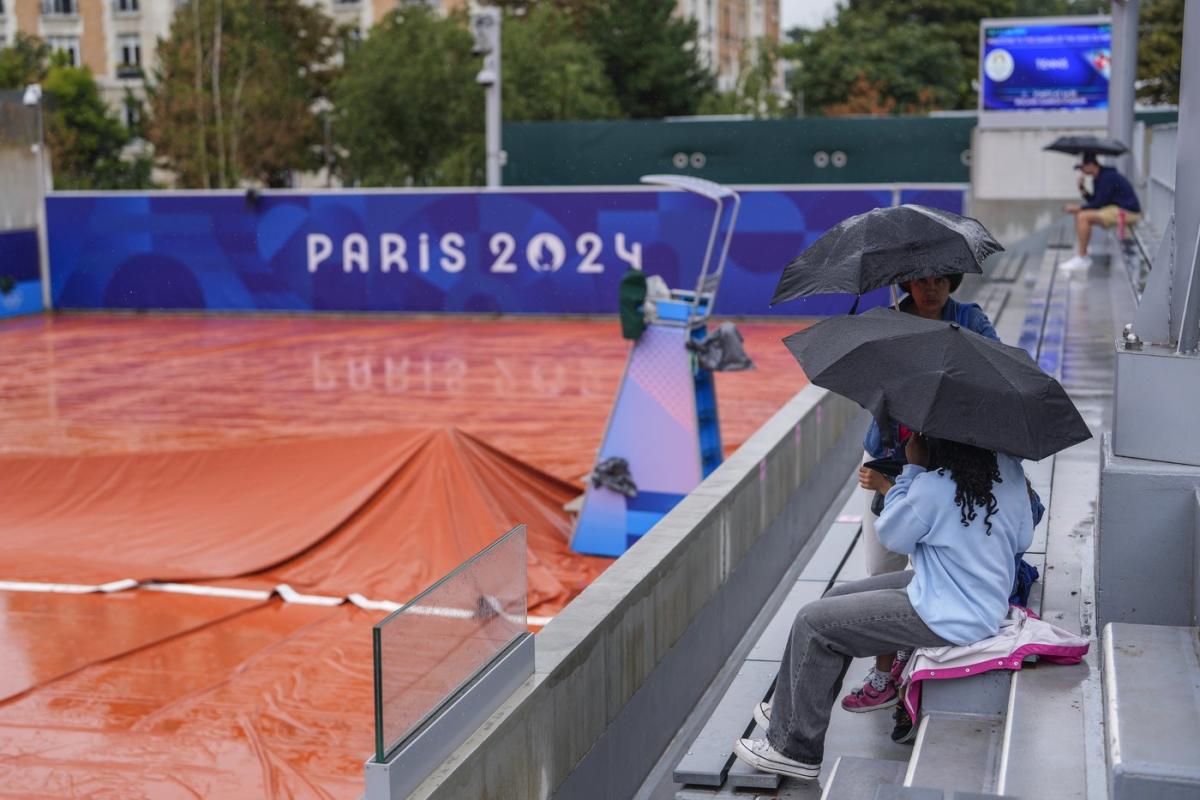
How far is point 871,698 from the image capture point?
218 inches

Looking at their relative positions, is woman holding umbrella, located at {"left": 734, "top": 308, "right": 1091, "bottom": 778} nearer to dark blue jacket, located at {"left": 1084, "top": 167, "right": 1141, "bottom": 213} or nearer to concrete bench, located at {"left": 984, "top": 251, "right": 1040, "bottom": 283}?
dark blue jacket, located at {"left": 1084, "top": 167, "right": 1141, "bottom": 213}

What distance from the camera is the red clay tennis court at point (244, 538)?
768 cm

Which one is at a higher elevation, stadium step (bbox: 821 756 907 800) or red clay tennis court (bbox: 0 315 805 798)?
stadium step (bbox: 821 756 907 800)

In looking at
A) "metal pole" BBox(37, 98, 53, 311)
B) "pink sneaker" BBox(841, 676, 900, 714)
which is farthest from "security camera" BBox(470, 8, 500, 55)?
"pink sneaker" BBox(841, 676, 900, 714)

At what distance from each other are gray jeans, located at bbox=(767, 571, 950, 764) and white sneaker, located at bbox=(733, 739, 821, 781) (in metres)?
0.02

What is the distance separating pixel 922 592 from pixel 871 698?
84 cm

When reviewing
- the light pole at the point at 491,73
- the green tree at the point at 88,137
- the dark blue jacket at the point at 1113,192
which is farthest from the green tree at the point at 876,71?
the dark blue jacket at the point at 1113,192

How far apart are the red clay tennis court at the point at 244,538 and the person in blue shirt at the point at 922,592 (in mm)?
2820

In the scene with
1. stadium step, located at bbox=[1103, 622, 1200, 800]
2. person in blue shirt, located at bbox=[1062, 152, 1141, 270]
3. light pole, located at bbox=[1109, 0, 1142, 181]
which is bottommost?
stadium step, located at bbox=[1103, 622, 1200, 800]

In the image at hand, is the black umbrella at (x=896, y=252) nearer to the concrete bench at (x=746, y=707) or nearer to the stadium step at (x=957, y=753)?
the stadium step at (x=957, y=753)

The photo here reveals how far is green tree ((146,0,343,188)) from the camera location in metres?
51.1

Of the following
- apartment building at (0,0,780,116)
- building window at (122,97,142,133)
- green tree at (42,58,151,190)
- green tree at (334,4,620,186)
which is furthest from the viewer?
apartment building at (0,0,780,116)

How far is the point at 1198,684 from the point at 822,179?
3420 cm

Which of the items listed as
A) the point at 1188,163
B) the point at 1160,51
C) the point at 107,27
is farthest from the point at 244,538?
the point at 107,27
